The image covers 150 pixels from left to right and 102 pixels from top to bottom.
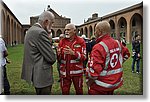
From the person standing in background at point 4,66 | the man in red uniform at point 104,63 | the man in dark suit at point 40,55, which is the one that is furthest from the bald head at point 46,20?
the person standing in background at point 4,66

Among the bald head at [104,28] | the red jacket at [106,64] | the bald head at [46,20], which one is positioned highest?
the bald head at [46,20]

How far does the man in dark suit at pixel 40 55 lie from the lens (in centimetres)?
150

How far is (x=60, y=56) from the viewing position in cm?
181

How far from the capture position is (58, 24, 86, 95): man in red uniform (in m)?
1.79

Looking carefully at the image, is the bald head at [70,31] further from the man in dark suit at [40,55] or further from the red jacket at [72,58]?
the man in dark suit at [40,55]

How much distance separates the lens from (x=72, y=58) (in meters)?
1.79

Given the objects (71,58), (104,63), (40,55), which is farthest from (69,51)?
(104,63)

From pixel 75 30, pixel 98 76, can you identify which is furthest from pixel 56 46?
pixel 98 76

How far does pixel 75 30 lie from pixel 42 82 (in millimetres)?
546

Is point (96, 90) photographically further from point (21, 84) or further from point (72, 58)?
point (21, 84)

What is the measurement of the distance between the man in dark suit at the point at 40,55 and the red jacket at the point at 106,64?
32cm

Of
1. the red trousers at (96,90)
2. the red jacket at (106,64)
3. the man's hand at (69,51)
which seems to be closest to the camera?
the red jacket at (106,64)

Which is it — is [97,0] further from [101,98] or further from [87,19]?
[101,98]

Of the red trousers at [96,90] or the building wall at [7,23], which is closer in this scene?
the red trousers at [96,90]
